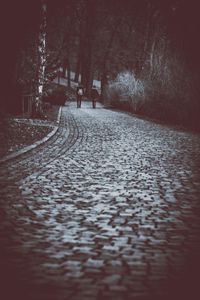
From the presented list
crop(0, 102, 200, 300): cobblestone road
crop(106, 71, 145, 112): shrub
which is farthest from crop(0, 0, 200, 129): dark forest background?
crop(0, 102, 200, 300): cobblestone road

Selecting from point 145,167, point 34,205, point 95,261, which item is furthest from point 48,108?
point 95,261

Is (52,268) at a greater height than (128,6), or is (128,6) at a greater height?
(128,6)

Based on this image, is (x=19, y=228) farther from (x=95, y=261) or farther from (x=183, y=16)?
(x=183, y=16)

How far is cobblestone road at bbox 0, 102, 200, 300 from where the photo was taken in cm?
449

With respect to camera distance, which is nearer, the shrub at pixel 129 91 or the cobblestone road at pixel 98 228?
the cobblestone road at pixel 98 228

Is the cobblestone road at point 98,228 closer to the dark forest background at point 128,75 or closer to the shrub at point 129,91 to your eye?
the dark forest background at point 128,75

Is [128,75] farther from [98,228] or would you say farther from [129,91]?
[98,228]

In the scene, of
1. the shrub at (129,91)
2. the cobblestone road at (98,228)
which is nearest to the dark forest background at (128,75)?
the shrub at (129,91)

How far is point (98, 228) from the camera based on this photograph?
6.43m

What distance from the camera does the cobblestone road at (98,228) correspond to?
177 inches

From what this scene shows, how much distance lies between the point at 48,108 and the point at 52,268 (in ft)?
113

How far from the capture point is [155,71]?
105 ft

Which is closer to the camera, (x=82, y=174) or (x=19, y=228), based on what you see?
(x=19, y=228)

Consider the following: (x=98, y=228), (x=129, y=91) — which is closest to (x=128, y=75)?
(x=129, y=91)
